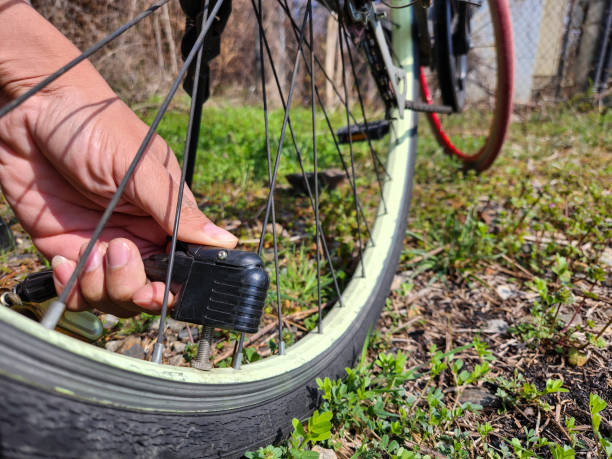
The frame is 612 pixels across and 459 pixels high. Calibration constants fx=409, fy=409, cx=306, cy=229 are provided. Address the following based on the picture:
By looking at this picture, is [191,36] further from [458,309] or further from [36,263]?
[458,309]

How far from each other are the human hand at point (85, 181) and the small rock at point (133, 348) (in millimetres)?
313

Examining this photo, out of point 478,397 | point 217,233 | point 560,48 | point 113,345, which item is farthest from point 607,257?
point 560,48

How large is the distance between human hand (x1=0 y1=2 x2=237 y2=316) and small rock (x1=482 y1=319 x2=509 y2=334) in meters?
0.96

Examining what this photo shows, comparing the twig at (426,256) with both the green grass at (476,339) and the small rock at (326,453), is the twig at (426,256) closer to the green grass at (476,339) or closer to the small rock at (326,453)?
the green grass at (476,339)

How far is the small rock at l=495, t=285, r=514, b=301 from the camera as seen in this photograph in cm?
147

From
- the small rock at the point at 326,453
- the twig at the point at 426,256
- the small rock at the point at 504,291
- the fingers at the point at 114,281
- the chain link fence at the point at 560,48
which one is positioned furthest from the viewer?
the chain link fence at the point at 560,48

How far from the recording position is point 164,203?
2.68ft

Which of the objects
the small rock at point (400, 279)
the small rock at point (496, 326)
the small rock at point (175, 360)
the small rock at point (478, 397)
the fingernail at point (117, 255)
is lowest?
the small rock at point (478, 397)

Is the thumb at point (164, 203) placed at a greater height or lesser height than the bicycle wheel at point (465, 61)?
lesser

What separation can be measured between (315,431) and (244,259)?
39cm

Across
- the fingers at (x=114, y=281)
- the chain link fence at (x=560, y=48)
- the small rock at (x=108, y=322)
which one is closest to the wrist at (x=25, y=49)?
the fingers at (x=114, y=281)

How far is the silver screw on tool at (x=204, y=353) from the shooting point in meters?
0.68

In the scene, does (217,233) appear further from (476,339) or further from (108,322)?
(476,339)

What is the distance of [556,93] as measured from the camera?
16.3 feet
